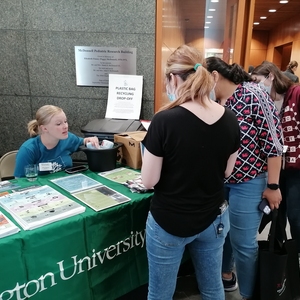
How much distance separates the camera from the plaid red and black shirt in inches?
50.6

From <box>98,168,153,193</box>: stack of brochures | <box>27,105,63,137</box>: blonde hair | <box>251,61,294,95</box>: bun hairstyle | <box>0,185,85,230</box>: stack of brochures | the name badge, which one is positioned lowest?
<box>98,168,153,193</box>: stack of brochures

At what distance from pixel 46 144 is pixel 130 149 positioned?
21.5 inches

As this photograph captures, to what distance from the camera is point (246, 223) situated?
141 cm

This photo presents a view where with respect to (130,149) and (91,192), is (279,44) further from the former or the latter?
(91,192)

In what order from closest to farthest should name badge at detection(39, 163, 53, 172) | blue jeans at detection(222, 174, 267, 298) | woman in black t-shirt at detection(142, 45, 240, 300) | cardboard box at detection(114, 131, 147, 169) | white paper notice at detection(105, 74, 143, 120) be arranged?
woman in black t-shirt at detection(142, 45, 240, 300) < blue jeans at detection(222, 174, 267, 298) < name badge at detection(39, 163, 53, 172) < cardboard box at detection(114, 131, 147, 169) < white paper notice at detection(105, 74, 143, 120)

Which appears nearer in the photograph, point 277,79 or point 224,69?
point 224,69

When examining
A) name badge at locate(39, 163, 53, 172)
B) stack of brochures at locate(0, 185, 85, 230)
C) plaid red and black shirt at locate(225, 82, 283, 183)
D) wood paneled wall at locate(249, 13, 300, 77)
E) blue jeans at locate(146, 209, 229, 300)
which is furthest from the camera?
wood paneled wall at locate(249, 13, 300, 77)

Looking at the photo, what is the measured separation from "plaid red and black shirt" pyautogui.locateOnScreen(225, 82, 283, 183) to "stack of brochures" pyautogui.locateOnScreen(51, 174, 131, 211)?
2.02ft

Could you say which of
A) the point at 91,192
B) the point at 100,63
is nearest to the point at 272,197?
the point at 91,192

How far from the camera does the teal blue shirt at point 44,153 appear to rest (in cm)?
171

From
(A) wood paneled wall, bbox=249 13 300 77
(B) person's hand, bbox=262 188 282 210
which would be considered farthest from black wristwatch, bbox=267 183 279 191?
(A) wood paneled wall, bbox=249 13 300 77

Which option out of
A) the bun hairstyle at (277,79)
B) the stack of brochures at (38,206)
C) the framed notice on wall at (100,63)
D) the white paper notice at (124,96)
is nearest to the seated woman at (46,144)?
the stack of brochures at (38,206)

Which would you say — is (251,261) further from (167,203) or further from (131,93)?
(131,93)

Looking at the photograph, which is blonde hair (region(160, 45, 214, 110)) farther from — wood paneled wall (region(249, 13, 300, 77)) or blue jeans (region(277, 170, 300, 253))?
wood paneled wall (region(249, 13, 300, 77))
